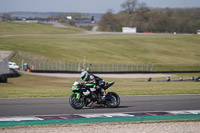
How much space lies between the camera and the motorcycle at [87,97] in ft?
41.2

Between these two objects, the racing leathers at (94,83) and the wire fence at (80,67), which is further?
the wire fence at (80,67)

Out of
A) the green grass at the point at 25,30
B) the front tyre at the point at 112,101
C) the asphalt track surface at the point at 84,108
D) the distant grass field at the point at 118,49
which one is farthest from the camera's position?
the green grass at the point at 25,30

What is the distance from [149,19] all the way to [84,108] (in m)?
124

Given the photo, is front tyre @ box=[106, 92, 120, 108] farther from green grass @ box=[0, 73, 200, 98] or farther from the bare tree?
the bare tree

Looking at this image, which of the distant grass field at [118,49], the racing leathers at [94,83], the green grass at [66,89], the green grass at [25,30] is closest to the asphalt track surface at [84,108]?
the racing leathers at [94,83]

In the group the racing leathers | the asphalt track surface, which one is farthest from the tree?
the racing leathers

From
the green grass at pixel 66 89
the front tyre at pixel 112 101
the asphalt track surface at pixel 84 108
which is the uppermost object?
the front tyre at pixel 112 101

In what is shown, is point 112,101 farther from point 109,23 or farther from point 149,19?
point 109,23

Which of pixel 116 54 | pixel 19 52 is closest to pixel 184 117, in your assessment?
pixel 19 52

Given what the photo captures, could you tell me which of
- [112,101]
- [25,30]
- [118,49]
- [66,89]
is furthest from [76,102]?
[25,30]

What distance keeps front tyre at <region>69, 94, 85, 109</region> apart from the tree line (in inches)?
3077

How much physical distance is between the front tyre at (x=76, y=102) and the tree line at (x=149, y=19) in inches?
3077

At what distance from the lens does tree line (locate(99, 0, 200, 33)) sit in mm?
99188

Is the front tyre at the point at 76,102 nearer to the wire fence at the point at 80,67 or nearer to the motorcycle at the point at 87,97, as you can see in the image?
the motorcycle at the point at 87,97
